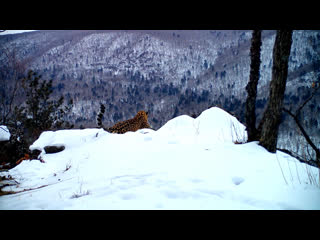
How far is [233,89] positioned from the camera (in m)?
129

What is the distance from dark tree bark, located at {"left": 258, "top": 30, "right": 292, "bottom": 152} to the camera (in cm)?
321

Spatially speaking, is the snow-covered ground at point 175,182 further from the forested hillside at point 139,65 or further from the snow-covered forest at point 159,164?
the forested hillside at point 139,65

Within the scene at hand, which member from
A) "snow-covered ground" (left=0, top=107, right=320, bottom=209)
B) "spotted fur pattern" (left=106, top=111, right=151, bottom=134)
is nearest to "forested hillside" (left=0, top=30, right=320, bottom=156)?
"spotted fur pattern" (left=106, top=111, right=151, bottom=134)

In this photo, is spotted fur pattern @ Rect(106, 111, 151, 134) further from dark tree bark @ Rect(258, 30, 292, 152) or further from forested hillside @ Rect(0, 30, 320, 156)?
forested hillside @ Rect(0, 30, 320, 156)

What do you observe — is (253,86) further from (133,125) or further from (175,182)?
(133,125)

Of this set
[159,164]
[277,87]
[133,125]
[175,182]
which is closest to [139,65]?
[133,125]

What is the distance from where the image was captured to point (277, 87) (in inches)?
131

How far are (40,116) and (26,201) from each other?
12.6 meters

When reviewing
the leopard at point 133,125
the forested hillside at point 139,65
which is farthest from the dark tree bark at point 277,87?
the forested hillside at point 139,65

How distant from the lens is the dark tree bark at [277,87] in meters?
3.21

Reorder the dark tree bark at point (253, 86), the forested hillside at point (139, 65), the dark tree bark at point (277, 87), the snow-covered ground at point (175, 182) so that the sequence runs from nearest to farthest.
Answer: the snow-covered ground at point (175, 182), the dark tree bark at point (277, 87), the dark tree bark at point (253, 86), the forested hillside at point (139, 65)

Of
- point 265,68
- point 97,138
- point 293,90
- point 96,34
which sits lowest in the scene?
point 97,138
